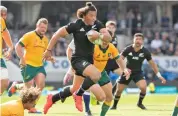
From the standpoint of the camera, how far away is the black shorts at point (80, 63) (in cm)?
1210

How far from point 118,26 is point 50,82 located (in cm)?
579

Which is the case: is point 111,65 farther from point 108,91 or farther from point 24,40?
point 108,91

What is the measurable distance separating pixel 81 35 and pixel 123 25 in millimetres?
20705

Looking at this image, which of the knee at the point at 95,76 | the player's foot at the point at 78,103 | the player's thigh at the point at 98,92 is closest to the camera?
the knee at the point at 95,76

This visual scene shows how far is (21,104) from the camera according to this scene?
955cm

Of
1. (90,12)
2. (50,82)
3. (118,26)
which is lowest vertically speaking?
(50,82)

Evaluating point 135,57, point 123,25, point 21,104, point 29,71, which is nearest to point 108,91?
point 29,71

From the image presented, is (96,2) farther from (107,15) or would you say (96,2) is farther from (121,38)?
(121,38)

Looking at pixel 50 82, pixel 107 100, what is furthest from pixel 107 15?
pixel 107 100

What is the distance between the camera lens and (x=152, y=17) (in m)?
34.8

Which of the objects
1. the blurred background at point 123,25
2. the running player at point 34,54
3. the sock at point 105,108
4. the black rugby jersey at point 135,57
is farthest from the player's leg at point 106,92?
the blurred background at point 123,25

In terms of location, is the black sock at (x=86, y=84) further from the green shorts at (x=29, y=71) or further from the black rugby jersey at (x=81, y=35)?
the green shorts at (x=29, y=71)

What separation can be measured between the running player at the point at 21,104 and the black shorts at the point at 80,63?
2483 millimetres

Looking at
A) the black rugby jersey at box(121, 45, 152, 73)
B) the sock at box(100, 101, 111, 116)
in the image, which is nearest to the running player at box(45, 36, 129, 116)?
the sock at box(100, 101, 111, 116)
